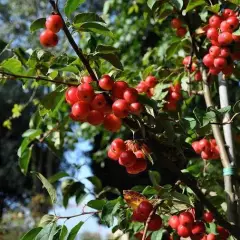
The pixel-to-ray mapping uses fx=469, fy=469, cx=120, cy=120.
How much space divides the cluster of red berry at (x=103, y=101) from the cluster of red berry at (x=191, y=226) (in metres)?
0.26

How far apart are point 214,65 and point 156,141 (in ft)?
0.99

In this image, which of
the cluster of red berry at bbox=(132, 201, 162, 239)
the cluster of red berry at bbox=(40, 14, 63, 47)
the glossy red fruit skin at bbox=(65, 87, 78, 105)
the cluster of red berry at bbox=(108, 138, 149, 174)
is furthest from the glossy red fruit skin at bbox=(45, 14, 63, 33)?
the cluster of red berry at bbox=(132, 201, 162, 239)

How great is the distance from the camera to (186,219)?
90 cm

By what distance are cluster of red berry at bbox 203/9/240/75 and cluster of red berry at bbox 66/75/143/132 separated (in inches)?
12.1

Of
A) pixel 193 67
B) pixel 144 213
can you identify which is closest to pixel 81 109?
pixel 144 213

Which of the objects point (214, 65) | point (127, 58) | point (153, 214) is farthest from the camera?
point (127, 58)

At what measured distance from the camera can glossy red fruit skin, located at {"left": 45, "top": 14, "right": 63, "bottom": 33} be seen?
0.76m

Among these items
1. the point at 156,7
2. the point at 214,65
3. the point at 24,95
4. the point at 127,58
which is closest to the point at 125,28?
the point at 127,58

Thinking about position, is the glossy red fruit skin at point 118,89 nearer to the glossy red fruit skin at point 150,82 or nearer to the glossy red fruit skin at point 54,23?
the glossy red fruit skin at point 54,23

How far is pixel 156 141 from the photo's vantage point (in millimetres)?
799

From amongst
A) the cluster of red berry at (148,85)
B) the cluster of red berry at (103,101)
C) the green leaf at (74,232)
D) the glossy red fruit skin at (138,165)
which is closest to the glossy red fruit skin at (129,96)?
the cluster of red berry at (103,101)

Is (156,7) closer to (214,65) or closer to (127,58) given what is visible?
(214,65)

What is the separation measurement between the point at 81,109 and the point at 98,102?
30 mm

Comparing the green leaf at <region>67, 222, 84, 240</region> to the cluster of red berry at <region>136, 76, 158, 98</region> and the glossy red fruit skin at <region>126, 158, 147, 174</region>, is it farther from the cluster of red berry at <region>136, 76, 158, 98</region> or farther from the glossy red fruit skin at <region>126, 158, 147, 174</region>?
the cluster of red berry at <region>136, 76, 158, 98</region>
